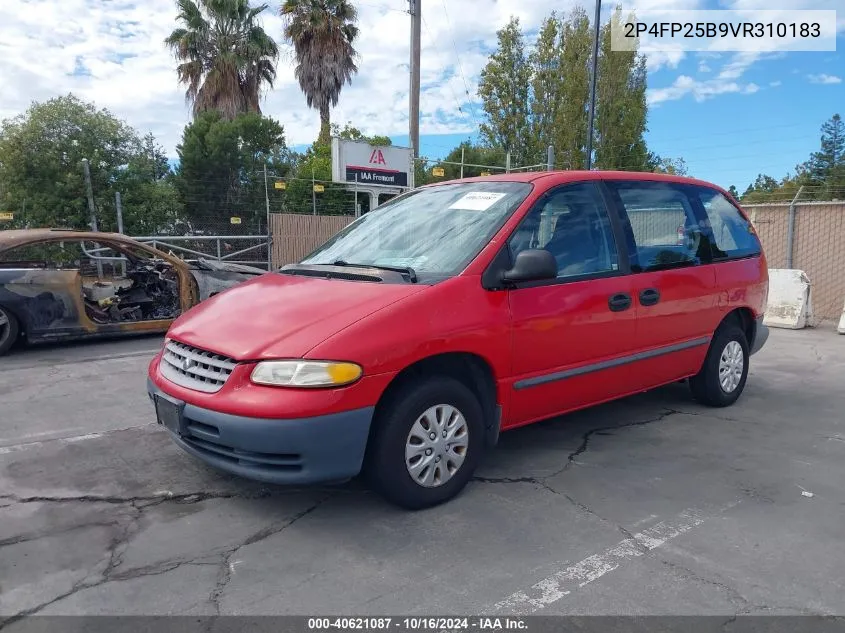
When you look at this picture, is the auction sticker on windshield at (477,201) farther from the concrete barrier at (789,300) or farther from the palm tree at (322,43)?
the palm tree at (322,43)

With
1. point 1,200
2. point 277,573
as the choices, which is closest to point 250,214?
point 1,200

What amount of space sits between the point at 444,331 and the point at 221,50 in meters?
28.5

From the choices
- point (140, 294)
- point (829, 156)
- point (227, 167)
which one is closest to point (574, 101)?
point (227, 167)

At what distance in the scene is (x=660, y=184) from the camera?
498cm

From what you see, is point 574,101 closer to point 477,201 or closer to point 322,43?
point 322,43

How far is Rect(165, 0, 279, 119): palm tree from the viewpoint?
91.1ft

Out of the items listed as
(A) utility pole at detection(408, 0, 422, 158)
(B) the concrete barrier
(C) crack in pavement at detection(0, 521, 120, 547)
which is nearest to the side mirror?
(C) crack in pavement at detection(0, 521, 120, 547)

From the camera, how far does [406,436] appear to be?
10.7 ft

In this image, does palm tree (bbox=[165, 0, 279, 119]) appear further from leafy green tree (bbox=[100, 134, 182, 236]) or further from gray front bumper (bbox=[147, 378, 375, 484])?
gray front bumper (bbox=[147, 378, 375, 484])

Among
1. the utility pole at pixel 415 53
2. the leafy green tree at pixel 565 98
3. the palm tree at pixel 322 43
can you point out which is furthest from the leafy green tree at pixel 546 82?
the utility pole at pixel 415 53

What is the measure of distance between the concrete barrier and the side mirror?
7.72m

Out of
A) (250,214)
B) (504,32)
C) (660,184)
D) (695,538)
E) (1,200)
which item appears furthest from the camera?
(504,32)

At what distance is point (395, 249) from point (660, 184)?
2.26 meters

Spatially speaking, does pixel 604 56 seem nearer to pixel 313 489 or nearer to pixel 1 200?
pixel 1 200
